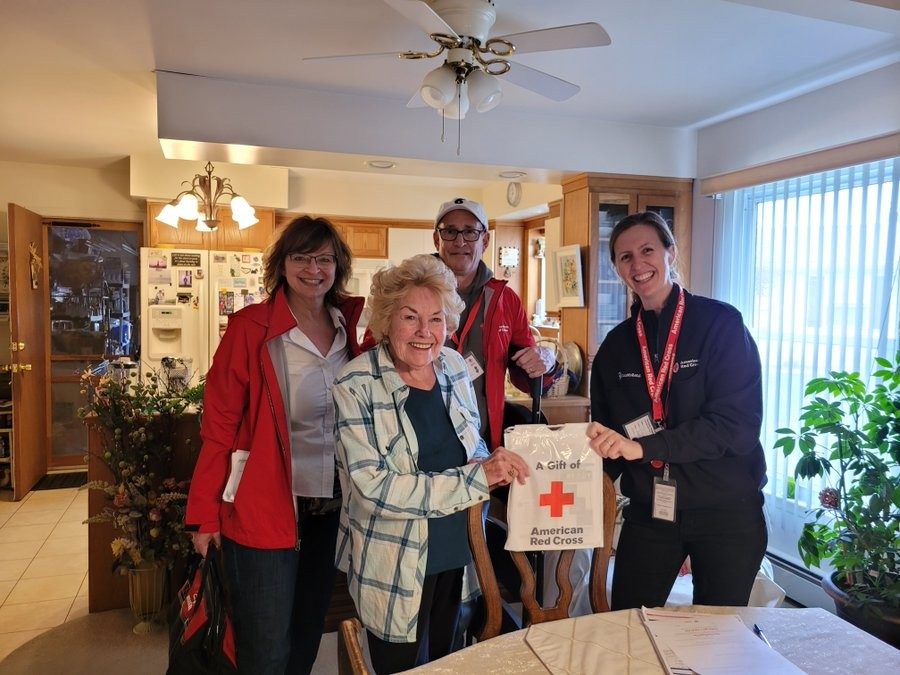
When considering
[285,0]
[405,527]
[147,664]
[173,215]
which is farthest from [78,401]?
[405,527]

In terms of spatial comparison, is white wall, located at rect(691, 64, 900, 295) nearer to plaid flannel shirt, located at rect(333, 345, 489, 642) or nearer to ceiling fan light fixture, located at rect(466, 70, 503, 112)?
ceiling fan light fixture, located at rect(466, 70, 503, 112)

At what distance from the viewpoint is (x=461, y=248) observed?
→ 2.05 metres

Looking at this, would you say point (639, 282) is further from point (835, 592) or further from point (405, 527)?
point (835, 592)

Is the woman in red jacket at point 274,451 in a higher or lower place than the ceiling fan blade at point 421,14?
lower

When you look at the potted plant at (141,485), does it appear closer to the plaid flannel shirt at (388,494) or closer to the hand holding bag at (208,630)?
the hand holding bag at (208,630)

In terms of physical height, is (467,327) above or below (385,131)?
below

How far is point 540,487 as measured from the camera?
1422 mm

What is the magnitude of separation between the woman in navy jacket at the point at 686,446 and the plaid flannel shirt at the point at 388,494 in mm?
513

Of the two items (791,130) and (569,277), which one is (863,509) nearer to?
(791,130)

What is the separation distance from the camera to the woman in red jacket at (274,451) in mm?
1656

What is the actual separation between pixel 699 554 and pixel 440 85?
1.69 metres

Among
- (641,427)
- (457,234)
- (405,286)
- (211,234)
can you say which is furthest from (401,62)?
(211,234)

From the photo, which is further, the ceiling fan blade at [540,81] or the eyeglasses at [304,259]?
the ceiling fan blade at [540,81]

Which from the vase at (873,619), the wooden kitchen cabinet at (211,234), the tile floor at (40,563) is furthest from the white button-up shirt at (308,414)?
the wooden kitchen cabinet at (211,234)
